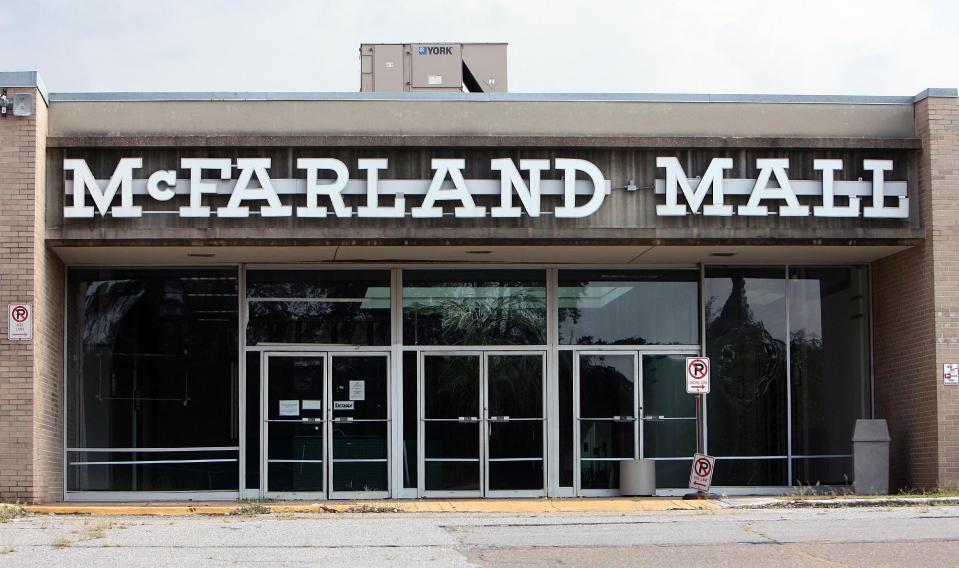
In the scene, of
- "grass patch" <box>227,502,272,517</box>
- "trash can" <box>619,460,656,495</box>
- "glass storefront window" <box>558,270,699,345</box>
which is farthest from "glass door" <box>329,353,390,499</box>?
"trash can" <box>619,460,656,495</box>

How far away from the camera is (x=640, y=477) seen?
1902 centimetres

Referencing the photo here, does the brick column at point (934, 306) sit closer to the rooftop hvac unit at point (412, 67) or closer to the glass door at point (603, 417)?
the glass door at point (603, 417)

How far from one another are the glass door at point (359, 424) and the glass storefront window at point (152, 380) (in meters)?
1.59

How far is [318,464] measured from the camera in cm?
1905

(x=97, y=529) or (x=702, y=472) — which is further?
(x=702, y=472)

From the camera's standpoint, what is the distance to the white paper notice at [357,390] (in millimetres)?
19234

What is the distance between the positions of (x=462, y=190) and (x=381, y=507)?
4.69m

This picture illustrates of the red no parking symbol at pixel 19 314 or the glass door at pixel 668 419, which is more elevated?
the red no parking symbol at pixel 19 314

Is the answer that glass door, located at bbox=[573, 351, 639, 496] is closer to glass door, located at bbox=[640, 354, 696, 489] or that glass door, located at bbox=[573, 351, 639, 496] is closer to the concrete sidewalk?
glass door, located at bbox=[640, 354, 696, 489]

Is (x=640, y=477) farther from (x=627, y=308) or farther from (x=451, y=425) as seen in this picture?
(x=451, y=425)

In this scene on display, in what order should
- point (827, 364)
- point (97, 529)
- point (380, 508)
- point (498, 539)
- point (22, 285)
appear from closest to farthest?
1. point (498, 539)
2. point (97, 529)
3. point (380, 508)
4. point (22, 285)
5. point (827, 364)

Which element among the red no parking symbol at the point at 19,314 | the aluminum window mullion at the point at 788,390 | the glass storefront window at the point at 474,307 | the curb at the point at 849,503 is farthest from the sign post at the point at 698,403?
the red no parking symbol at the point at 19,314

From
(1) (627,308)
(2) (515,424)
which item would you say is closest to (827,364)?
(1) (627,308)

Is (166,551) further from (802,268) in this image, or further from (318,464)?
(802,268)
